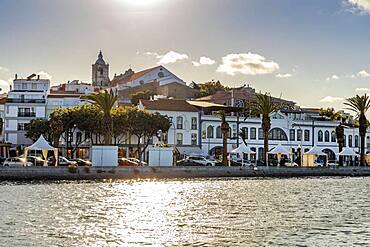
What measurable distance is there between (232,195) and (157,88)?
97.7 meters

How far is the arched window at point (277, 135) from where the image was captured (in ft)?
360

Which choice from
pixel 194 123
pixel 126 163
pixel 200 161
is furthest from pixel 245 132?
pixel 126 163

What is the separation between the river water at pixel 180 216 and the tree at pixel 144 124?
3934 cm

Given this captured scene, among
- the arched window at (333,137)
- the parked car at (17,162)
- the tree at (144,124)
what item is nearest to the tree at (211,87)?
the arched window at (333,137)

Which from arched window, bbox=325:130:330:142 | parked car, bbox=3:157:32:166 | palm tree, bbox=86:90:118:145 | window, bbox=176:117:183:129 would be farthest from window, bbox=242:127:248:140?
parked car, bbox=3:157:32:166

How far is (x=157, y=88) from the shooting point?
145m

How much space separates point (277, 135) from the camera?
11000 centimetres

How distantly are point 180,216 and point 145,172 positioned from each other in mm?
A: 34914

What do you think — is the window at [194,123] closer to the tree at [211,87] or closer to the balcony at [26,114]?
the balcony at [26,114]

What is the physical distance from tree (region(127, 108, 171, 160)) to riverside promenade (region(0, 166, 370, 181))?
21.5 metres

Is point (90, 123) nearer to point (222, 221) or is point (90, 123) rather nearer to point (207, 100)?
point (207, 100)

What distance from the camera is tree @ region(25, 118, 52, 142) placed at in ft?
327

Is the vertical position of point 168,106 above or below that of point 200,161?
Result: above

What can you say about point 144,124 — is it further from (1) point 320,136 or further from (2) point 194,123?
(1) point 320,136
